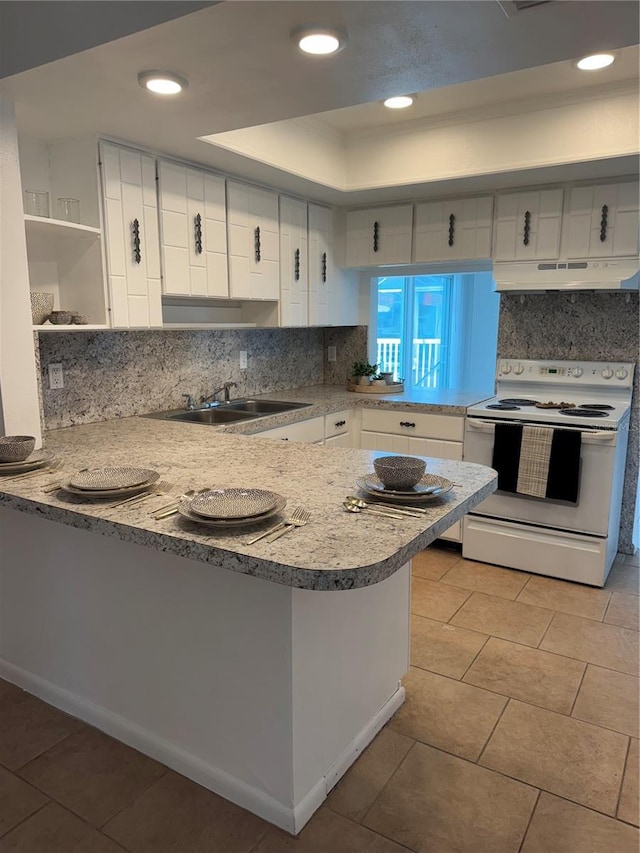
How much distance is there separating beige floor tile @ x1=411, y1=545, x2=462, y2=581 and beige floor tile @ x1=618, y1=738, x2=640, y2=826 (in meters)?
1.44

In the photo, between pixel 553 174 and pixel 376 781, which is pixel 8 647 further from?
pixel 553 174

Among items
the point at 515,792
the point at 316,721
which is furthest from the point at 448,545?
the point at 316,721

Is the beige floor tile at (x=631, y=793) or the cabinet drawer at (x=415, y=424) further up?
the cabinet drawer at (x=415, y=424)

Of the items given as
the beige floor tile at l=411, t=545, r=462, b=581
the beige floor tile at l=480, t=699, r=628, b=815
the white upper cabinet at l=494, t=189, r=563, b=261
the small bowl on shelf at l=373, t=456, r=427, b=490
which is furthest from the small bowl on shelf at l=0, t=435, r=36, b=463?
the white upper cabinet at l=494, t=189, r=563, b=261

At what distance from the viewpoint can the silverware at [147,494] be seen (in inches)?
64.5

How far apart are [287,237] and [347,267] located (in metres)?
0.63

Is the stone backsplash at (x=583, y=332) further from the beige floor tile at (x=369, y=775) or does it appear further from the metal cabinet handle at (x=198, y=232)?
the beige floor tile at (x=369, y=775)

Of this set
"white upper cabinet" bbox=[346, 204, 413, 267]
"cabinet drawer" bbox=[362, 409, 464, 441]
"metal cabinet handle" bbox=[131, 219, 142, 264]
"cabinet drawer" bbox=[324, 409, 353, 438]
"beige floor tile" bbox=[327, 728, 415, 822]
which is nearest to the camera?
"beige floor tile" bbox=[327, 728, 415, 822]

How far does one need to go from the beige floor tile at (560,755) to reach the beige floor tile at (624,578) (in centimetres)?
128

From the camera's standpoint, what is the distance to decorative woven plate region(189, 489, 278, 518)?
145cm

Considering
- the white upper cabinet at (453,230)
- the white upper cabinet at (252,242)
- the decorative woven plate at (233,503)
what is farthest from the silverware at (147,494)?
the white upper cabinet at (453,230)

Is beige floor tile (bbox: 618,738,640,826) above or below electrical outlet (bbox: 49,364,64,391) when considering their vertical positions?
below

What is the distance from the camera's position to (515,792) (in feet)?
5.92

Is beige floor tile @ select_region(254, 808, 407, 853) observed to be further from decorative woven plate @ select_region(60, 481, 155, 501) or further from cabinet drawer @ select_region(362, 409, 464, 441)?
cabinet drawer @ select_region(362, 409, 464, 441)
